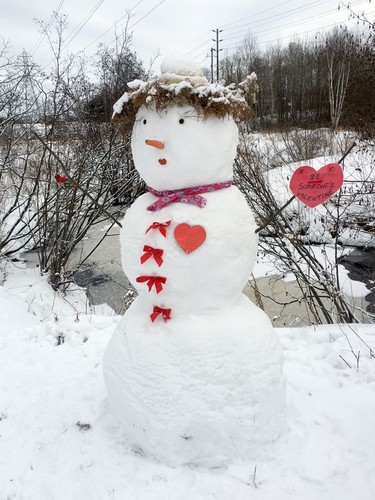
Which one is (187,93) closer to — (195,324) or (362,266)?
(195,324)

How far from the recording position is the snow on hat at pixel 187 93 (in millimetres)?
1681

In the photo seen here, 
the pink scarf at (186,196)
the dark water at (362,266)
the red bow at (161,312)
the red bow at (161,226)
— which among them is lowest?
the dark water at (362,266)

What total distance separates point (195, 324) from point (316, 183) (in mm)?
901

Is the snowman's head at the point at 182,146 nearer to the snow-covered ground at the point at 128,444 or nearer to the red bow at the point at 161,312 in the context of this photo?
the red bow at the point at 161,312

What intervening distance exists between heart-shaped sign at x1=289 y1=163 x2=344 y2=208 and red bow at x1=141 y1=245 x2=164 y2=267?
72 centimetres

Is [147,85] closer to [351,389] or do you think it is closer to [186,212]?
[186,212]

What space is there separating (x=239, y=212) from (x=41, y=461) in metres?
1.59

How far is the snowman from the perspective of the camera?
1.76 meters

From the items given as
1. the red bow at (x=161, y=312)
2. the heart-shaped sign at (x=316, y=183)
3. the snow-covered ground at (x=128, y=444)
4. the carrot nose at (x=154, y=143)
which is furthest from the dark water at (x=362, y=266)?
the carrot nose at (x=154, y=143)

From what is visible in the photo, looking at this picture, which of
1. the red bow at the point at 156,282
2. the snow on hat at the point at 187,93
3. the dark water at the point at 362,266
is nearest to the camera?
the snow on hat at the point at 187,93

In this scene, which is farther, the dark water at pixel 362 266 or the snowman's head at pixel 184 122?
the dark water at pixel 362 266

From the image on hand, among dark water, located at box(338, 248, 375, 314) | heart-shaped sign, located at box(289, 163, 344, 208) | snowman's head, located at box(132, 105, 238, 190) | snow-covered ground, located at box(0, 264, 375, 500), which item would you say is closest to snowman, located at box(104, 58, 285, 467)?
snowman's head, located at box(132, 105, 238, 190)

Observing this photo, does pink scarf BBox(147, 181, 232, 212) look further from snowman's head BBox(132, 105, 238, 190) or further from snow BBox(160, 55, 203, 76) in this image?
snow BBox(160, 55, 203, 76)

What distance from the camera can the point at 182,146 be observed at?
1746 mm
